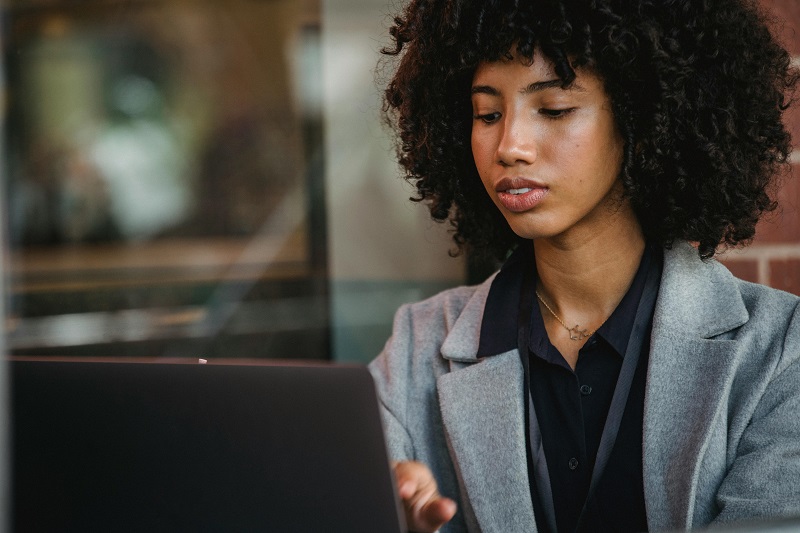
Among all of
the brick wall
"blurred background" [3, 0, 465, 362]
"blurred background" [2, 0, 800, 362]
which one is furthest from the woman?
"blurred background" [3, 0, 465, 362]

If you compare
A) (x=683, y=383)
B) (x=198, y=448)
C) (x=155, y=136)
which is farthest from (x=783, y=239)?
(x=155, y=136)

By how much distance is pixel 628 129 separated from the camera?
1330 mm

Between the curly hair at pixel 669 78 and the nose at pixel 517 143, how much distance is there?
9cm

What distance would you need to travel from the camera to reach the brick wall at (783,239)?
63.5 inches

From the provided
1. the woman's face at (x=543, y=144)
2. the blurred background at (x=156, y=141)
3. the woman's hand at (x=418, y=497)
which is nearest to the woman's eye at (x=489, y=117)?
the woman's face at (x=543, y=144)

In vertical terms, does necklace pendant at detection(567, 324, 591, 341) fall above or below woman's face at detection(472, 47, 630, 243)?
below

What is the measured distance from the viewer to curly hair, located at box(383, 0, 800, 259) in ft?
4.23

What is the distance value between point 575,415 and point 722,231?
374mm

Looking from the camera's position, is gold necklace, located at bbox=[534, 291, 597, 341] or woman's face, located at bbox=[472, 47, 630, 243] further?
gold necklace, located at bbox=[534, 291, 597, 341]

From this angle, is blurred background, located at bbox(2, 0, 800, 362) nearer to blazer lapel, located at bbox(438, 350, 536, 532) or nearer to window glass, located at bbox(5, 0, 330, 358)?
window glass, located at bbox(5, 0, 330, 358)

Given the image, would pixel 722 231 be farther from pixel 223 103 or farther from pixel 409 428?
pixel 223 103

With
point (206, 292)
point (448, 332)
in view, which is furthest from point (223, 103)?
point (448, 332)

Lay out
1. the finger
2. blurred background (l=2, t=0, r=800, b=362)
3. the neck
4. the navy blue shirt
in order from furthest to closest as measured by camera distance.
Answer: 1. blurred background (l=2, t=0, r=800, b=362)
2. the neck
3. the navy blue shirt
4. the finger

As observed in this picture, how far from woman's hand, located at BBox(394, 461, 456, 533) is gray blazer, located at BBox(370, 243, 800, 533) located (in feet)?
0.84
